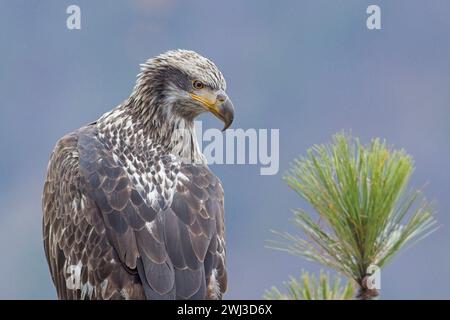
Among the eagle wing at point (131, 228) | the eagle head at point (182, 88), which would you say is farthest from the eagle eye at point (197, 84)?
the eagle wing at point (131, 228)

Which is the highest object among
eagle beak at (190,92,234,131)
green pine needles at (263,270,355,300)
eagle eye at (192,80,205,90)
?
eagle eye at (192,80,205,90)

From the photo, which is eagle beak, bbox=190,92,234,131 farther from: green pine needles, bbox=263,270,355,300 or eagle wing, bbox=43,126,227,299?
green pine needles, bbox=263,270,355,300

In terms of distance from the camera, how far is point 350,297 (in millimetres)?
2828

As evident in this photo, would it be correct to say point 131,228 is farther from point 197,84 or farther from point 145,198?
point 197,84

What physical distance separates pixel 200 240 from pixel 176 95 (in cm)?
107

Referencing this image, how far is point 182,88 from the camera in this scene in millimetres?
5102

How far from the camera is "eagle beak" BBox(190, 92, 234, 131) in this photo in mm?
4855

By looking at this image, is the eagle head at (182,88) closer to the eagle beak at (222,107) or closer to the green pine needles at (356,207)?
the eagle beak at (222,107)

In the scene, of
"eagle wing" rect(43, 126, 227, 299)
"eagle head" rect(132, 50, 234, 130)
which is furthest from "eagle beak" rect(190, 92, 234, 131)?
"eagle wing" rect(43, 126, 227, 299)

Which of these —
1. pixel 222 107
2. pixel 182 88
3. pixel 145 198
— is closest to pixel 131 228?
pixel 145 198

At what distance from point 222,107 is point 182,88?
0.34 metres
